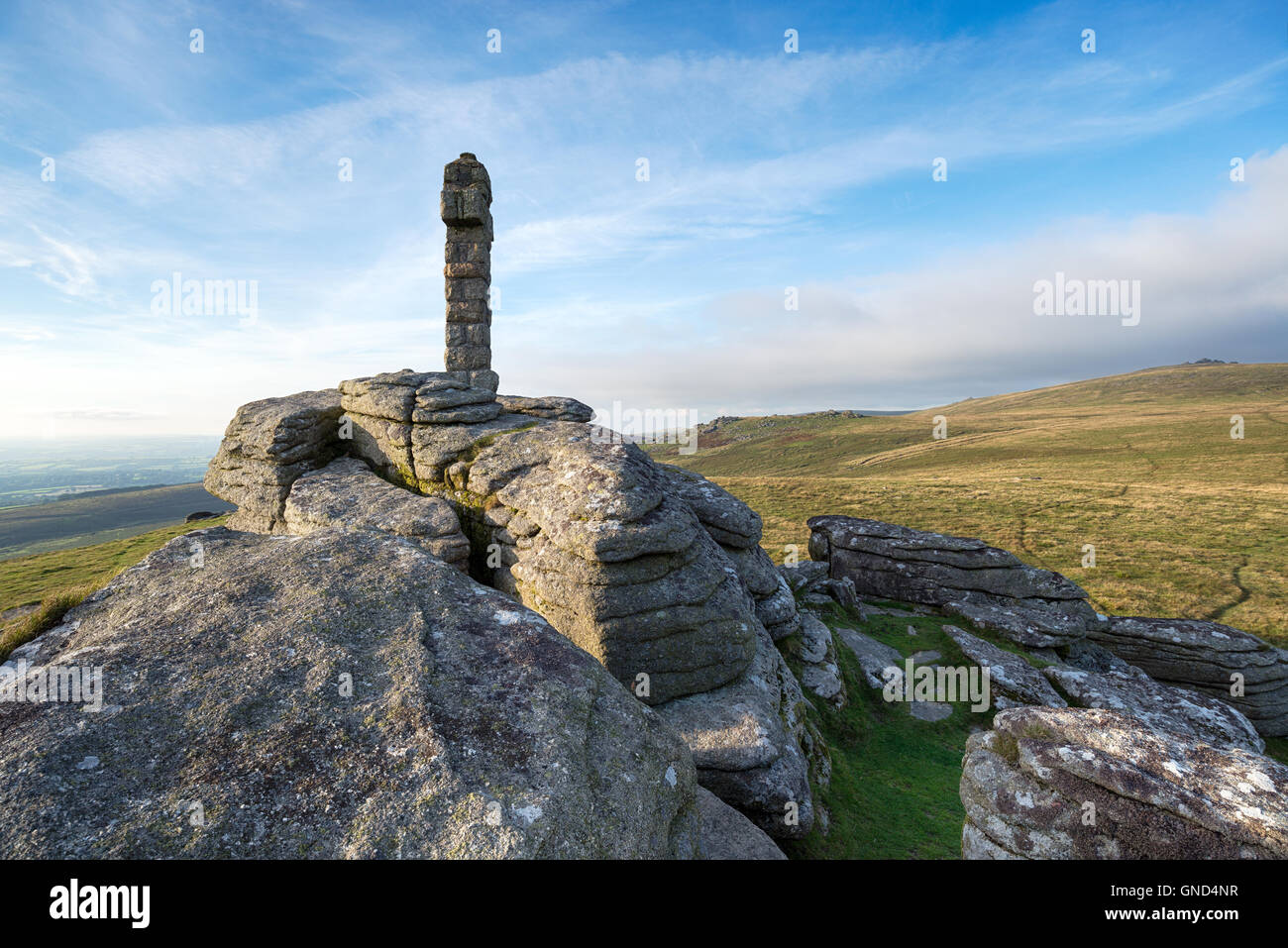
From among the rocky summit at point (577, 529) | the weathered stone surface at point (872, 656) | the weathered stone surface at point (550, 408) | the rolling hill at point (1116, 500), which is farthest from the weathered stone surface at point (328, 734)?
the rolling hill at point (1116, 500)

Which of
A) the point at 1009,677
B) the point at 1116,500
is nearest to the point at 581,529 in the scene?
the point at 1009,677

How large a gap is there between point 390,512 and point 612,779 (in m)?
10.6

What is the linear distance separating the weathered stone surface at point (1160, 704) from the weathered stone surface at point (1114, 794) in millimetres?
14020

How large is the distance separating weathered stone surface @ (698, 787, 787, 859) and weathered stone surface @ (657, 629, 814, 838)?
78cm

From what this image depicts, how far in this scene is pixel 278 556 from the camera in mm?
8750

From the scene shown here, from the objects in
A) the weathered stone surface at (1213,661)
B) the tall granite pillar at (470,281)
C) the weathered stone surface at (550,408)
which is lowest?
the weathered stone surface at (1213,661)

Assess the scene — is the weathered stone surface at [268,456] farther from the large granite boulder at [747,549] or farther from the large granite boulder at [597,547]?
the large granite boulder at [747,549]

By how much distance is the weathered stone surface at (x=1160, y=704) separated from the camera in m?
19.0

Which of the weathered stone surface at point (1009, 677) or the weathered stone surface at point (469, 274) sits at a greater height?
the weathered stone surface at point (469, 274)

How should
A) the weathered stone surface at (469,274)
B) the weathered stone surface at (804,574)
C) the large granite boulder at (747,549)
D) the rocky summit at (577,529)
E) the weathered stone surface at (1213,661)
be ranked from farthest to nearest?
the weathered stone surface at (469,274)
the weathered stone surface at (804,574)
the weathered stone surface at (1213,661)
the large granite boulder at (747,549)
the rocky summit at (577,529)

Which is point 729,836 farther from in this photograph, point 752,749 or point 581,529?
point 581,529

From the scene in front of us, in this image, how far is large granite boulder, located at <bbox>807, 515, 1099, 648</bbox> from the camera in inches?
996
